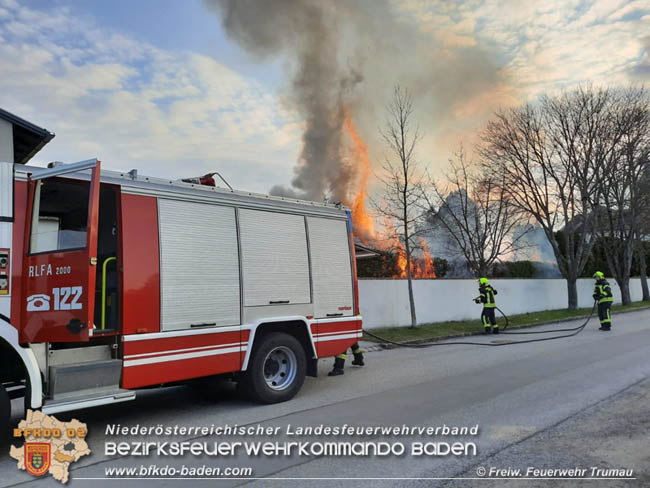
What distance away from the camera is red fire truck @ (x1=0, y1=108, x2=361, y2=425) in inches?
195

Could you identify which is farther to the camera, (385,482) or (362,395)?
(362,395)

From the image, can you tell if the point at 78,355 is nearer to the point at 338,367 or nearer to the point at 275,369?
the point at 275,369

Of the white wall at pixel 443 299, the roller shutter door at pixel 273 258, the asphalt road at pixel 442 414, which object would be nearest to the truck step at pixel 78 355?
the asphalt road at pixel 442 414

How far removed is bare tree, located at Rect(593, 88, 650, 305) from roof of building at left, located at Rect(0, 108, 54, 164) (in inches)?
908

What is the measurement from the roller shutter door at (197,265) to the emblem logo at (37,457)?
5.12 feet

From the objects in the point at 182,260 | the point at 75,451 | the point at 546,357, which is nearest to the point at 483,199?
the point at 546,357

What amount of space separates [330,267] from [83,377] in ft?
12.2

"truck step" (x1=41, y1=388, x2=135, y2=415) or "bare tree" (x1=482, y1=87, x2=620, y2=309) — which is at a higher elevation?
"bare tree" (x1=482, y1=87, x2=620, y2=309)

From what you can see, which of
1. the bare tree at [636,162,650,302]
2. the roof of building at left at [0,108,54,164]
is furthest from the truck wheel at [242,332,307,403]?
the bare tree at [636,162,650,302]

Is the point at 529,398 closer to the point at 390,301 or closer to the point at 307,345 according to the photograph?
the point at 307,345

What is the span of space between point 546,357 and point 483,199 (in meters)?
14.0

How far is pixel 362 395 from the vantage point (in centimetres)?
719

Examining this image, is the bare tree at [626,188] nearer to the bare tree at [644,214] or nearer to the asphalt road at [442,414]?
the bare tree at [644,214]

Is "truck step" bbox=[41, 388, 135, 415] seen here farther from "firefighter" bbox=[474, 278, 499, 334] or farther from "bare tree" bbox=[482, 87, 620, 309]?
"bare tree" bbox=[482, 87, 620, 309]
